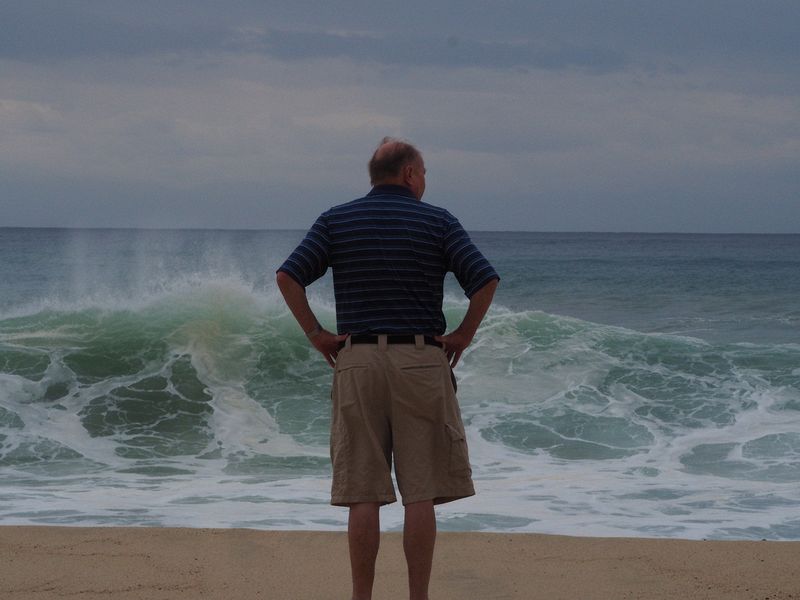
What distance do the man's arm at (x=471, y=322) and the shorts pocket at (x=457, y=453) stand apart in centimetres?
23

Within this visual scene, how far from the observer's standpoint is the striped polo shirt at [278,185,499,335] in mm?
3219

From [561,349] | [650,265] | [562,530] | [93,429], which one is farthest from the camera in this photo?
[650,265]

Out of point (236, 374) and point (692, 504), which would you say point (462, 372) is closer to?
point (236, 374)

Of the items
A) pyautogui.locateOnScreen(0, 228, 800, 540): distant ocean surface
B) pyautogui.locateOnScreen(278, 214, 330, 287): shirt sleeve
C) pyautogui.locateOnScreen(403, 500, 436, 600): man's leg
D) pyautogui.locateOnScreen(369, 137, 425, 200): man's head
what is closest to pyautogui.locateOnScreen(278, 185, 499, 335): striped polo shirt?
pyautogui.locateOnScreen(278, 214, 330, 287): shirt sleeve

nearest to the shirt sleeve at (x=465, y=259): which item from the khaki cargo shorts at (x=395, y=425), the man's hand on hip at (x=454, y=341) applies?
the man's hand on hip at (x=454, y=341)

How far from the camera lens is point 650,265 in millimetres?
41219

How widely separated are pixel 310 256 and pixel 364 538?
0.97 m

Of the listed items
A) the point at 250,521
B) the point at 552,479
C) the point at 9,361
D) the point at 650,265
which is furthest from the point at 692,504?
the point at 650,265

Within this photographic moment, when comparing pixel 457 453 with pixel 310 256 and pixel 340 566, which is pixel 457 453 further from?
pixel 340 566

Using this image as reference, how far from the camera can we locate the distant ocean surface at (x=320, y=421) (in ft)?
20.0

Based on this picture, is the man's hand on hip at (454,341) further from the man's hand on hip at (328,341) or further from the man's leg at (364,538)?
the man's leg at (364,538)

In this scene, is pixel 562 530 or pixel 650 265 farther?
pixel 650 265

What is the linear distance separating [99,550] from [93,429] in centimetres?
523

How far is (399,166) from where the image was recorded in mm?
3350
